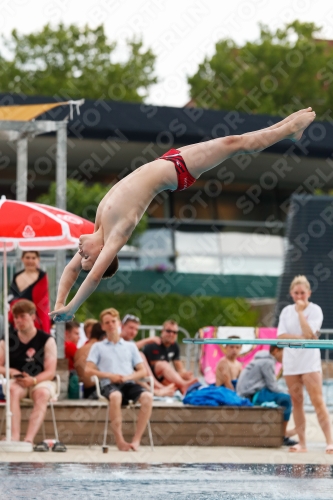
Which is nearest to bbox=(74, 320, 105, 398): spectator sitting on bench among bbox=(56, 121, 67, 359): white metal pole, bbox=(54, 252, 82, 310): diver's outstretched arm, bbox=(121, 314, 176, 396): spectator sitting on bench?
bbox=(56, 121, 67, 359): white metal pole

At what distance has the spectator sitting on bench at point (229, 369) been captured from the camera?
12086 mm

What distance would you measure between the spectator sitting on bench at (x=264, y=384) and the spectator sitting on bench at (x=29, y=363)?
2.51 metres

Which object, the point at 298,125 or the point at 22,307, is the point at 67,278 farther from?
the point at 22,307

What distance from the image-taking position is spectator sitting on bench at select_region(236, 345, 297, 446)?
37.0 feet

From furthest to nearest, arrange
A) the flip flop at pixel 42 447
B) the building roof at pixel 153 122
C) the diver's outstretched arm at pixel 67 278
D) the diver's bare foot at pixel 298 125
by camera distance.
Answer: the building roof at pixel 153 122
the flip flop at pixel 42 447
the diver's bare foot at pixel 298 125
the diver's outstretched arm at pixel 67 278

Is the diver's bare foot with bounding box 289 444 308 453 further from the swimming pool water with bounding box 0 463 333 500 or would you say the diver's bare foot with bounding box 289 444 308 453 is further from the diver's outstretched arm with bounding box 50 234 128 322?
the diver's outstretched arm with bounding box 50 234 128 322

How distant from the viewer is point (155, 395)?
40.9 feet

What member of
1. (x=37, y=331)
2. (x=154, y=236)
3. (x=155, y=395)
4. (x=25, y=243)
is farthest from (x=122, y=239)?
(x=154, y=236)

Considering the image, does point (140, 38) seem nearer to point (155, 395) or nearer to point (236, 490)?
point (155, 395)

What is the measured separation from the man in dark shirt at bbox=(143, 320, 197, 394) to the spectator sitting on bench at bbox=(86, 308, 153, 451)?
1.63 m

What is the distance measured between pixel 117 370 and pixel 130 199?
480 centimetres

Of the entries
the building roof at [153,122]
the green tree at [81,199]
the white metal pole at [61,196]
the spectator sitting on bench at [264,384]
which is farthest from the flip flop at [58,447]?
the building roof at [153,122]

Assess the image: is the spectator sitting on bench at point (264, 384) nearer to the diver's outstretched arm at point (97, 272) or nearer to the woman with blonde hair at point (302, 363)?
the woman with blonde hair at point (302, 363)

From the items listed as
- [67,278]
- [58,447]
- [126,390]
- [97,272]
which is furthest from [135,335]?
[97,272]
